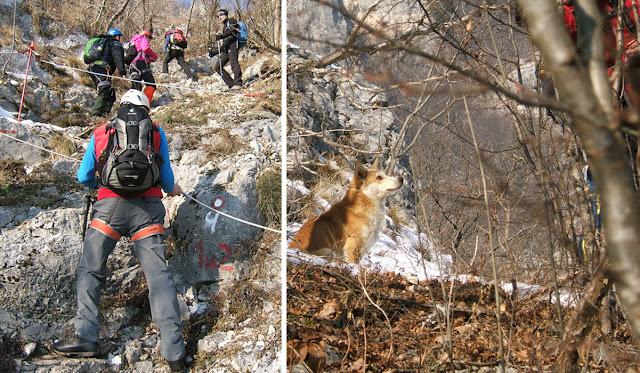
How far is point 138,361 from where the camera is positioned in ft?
12.3

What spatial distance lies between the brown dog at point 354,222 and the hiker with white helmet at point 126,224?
1.20 m

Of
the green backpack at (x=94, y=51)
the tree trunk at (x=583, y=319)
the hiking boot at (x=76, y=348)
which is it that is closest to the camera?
the tree trunk at (x=583, y=319)

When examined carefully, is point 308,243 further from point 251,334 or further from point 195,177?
point 195,177

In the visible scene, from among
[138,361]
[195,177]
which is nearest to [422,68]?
[195,177]

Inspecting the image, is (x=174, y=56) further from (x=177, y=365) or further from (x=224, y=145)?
(x=177, y=365)

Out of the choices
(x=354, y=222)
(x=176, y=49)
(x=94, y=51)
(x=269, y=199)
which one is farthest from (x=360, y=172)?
(x=176, y=49)

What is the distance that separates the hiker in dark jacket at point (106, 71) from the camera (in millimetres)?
7289

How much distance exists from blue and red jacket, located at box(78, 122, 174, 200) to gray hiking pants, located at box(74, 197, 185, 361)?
0.30 ft

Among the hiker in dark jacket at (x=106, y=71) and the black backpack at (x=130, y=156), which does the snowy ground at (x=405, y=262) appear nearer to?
the black backpack at (x=130, y=156)

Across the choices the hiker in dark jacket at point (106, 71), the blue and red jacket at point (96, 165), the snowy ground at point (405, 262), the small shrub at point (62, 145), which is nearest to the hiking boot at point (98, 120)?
the hiker in dark jacket at point (106, 71)

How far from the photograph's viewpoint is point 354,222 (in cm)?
447

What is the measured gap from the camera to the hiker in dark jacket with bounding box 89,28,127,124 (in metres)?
7.29

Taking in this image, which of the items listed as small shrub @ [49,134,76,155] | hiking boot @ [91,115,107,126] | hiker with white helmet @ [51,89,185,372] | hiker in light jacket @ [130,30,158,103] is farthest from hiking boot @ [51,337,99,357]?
hiker in light jacket @ [130,30,158,103]

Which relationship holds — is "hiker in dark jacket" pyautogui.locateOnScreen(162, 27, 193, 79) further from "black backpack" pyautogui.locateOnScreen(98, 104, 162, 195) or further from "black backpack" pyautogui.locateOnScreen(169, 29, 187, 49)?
"black backpack" pyautogui.locateOnScreen(98, 104, 162, 195)
